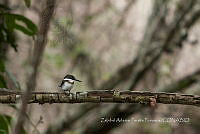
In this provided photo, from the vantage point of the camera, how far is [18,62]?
8.49m

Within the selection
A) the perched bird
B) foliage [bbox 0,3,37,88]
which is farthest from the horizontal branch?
foliage [bbox 0,3,37,88]

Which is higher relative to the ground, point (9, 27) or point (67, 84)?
point (9, 27)

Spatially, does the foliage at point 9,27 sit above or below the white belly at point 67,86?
above

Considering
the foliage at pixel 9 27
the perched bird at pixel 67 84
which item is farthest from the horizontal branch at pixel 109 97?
the foliage at pixel 9 27

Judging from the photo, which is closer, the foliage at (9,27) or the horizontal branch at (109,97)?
the horizontal branch at (109,97)

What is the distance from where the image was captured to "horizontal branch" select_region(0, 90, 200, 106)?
208 cm

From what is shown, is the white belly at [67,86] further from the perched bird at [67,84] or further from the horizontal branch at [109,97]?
the horizontal branch at [109,97]

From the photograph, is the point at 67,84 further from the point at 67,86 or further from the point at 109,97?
the point at 109,97

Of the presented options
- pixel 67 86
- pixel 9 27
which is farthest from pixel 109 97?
pixel 9 27

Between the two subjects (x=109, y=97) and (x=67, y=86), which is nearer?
(x=109, y=97)

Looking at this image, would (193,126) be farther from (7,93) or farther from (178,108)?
(7,93)

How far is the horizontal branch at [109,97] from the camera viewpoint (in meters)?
2.08

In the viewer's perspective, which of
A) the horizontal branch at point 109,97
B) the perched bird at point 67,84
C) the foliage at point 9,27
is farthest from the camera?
Result: the foliage at point 9,27

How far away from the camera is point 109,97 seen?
6.84 feet
